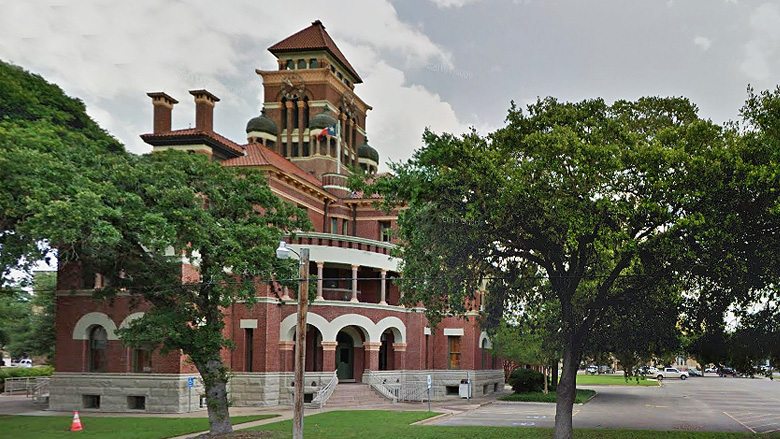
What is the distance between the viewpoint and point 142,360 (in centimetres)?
3438

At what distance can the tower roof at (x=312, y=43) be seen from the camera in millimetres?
59906

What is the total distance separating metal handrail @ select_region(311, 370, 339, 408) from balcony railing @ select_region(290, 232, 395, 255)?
7.25 meters

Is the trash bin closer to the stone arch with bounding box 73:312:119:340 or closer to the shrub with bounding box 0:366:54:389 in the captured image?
the stone arch with bounding box 73:312:119:340

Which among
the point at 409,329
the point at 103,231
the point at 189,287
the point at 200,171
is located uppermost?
the point at 200,171

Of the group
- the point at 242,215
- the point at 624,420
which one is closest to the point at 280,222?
the point at 242,215

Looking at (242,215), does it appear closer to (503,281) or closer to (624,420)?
(503,281)

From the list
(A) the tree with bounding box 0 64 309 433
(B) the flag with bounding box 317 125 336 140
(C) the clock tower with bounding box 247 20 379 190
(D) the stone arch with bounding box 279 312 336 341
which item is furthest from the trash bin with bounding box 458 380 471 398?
(A) the tree with bounding box 0 64 309 433

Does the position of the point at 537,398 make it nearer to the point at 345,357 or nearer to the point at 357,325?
the point at 345,357

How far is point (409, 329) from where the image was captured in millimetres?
44906

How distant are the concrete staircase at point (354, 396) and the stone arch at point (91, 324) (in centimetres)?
1125

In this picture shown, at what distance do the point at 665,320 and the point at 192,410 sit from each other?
2175 cm

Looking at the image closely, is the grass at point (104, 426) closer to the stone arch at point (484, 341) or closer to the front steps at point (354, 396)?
the front steps at point (354, 396)

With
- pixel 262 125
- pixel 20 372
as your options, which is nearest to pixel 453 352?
pixel 262 125

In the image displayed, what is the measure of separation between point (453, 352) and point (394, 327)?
7515 mm
